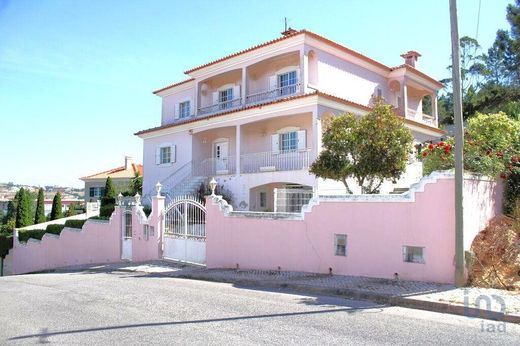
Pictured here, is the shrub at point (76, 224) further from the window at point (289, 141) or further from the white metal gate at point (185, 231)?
the window at point (289, 141)

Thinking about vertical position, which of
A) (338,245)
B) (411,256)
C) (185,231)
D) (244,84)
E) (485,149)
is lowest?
(411,256)

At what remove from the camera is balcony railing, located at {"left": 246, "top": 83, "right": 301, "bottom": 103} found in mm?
19750

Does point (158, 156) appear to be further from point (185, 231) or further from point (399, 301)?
point (399, 301)

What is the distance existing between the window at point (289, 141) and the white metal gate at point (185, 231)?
717 centimetres

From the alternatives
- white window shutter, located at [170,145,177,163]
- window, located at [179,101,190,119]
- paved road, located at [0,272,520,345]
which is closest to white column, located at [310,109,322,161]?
paved road, located at [0,272,520,345]

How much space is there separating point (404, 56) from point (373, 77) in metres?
5.39

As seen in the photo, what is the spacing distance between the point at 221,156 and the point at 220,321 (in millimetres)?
17507

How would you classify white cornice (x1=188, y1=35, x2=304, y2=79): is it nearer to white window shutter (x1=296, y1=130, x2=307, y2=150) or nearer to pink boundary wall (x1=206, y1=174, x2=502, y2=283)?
white window shutter (x1=296, y1=130, x2=307, y2=150)

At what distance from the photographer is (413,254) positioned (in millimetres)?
9320

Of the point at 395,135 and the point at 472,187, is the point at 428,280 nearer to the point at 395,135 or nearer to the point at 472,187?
the point at 472,187

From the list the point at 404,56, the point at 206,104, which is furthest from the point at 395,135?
the point at 404,56

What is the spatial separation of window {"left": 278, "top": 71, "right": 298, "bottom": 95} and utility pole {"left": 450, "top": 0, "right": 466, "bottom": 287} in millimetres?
11908

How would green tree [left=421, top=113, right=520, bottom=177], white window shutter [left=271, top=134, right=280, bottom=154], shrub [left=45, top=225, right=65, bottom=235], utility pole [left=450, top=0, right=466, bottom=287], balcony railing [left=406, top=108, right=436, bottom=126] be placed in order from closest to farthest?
utility pole [left=450, top=0, right=466, bottom=287] < green tree [left=421, top=113, right=520, bottom=177] < white window shutter [left=271, top=134, right=280, bottom=154] < shrub [left=45, top=225, right=65, bottom=235] < balcony railing [left=406, top=108, right=436, bottom=126]

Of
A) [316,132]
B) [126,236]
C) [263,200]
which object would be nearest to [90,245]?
[126,236]
